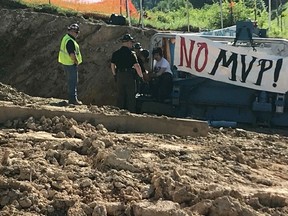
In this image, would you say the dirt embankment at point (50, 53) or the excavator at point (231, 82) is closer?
the excavator at point (231, 82)

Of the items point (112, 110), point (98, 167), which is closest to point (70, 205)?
point (98, 167)

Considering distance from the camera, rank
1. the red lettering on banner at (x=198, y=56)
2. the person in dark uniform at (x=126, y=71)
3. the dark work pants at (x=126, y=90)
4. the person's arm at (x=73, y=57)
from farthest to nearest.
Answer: the red lettering on banner at (x=198, y=56) → the dark work pants at (x=126, y=90) → the person in dark uniform at (x=126, y=71) → the person's arm at (x=73, y=57)

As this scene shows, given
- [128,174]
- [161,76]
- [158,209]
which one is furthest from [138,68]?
[158,209]

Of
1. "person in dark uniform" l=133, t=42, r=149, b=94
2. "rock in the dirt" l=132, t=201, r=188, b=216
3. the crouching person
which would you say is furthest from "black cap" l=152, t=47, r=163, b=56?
"rock in the dirt" l=132, t=201, r=188, b=216

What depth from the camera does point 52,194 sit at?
5848mm

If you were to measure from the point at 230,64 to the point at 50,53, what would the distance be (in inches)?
250

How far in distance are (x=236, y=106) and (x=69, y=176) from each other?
22.3 ft

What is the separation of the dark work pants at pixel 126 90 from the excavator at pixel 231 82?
56 centimetres

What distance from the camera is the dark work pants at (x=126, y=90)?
11875mm

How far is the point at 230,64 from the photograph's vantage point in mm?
12680

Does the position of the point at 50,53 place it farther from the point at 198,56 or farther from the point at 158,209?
the point at 158,209

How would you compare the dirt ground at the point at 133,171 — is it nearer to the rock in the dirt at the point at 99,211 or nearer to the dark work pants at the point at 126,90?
the rock in the dirt at the point at 99,211

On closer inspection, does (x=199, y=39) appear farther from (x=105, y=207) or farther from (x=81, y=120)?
(x=105, y=207)

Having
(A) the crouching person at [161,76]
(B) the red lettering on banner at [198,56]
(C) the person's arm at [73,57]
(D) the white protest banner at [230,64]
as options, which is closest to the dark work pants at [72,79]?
(C) the person's arm at [73,57]
